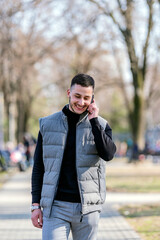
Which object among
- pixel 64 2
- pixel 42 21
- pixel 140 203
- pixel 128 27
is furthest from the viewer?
pixel 42 21

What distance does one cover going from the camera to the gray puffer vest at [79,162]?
12.6 ft

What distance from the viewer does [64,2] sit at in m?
20.7

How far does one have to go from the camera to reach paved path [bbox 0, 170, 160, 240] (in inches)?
307

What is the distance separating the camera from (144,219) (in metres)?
9.32

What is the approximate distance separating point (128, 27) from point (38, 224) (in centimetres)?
1934

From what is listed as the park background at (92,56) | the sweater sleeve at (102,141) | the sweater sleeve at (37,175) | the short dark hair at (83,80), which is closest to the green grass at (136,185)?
the park background at (92,56)

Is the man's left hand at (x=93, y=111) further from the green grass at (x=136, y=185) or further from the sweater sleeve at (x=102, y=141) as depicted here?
the green grass at (x=136, y=185)

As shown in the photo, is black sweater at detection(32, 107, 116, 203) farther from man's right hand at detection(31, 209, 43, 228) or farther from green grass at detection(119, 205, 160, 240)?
green grass at detection(119, 205, 160, 240)

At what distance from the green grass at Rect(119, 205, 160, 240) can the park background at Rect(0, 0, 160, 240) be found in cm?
13

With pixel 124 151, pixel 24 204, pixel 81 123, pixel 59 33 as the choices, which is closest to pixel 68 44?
pixel 59 33

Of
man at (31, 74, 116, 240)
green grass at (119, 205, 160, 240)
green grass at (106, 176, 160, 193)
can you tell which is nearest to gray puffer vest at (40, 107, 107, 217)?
man at (31, 74, 116, 240)

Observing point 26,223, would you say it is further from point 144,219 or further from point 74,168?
point 74,168

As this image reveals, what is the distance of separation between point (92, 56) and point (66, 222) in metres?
32.0

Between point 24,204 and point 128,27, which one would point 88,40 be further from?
point 24,204
